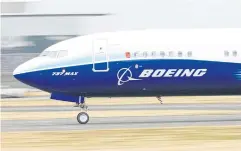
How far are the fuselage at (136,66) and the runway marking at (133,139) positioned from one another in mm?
3585

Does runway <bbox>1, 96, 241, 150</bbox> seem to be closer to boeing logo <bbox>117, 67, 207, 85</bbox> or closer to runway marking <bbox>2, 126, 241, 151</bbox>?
runway marking <bbox>2, 126, 241, 151</bbox>

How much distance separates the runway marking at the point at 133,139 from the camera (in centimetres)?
2311

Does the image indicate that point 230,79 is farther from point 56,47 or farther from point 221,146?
point 221,146

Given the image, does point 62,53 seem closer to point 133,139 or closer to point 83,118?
point 83,118

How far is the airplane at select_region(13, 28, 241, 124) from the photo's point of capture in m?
32.2

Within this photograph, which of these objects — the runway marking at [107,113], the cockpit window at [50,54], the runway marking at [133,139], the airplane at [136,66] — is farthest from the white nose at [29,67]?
the runway marking at [107,113]

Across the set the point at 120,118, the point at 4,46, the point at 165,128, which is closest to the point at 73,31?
the point at 4,46

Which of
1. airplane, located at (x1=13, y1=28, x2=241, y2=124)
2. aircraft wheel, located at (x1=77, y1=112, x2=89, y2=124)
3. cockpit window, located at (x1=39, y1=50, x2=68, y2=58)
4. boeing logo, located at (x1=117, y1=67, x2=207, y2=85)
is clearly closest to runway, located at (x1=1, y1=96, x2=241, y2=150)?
aircraft wheel, located at (x1=77, y1=112, x2=89, y2=124)

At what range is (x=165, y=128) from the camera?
29172mm

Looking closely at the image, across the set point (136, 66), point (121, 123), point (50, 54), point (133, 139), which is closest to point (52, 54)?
point (50, 54)

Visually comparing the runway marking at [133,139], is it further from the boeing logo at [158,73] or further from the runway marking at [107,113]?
the runway marking at [107,113]

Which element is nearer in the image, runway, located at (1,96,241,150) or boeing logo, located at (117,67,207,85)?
runway, located at (1,96,241,150)

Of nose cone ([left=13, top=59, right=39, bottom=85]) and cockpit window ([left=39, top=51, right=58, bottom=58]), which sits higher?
cockpit window ([left=39, top=51, right=58, bottom=58])

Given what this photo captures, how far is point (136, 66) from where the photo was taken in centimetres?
3216
